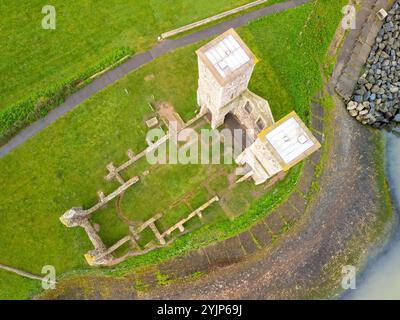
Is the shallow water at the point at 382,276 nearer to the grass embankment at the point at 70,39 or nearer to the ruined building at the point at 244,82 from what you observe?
the ruined building at the point at 244,82

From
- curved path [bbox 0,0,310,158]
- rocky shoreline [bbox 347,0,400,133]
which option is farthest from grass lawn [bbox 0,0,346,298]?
rocky shoreline [bbox 347,0,400,133]

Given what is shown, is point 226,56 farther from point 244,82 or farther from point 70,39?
point 70,39

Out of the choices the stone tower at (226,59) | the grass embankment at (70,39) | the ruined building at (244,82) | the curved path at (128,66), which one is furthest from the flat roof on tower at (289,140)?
the grass embankment at (70,39)

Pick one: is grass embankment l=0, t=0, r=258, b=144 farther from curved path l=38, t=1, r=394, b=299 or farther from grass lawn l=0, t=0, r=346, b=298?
curved path l=38, t=1, r=394, b=299

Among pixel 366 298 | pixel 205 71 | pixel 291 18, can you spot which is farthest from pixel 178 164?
pixel 366 298

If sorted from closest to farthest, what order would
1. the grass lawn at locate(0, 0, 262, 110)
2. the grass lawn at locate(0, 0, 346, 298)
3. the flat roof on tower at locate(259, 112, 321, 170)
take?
the flat roof on tower at locate(259, 112, 321, 170), the grass lawn at locate(0, 0, 346, 298), the grass lawn at locate(0, 0, 262, 110)

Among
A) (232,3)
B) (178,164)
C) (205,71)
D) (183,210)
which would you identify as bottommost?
(183,210)
